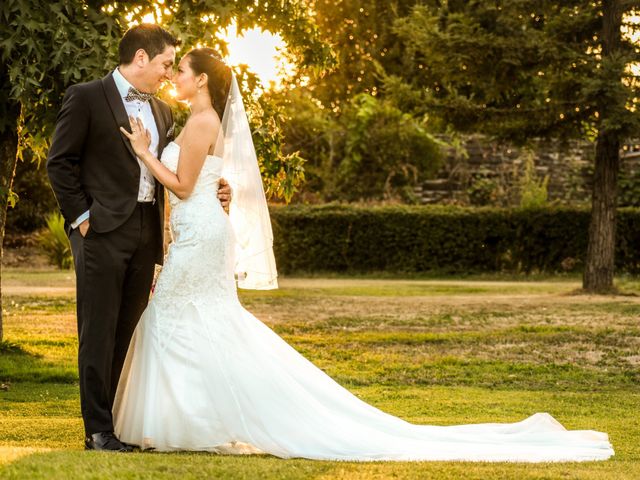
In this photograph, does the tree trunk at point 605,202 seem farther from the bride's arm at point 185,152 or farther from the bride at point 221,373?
the bride's arm at point 185,152

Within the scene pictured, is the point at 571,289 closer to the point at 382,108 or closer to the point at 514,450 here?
the point at 382,108

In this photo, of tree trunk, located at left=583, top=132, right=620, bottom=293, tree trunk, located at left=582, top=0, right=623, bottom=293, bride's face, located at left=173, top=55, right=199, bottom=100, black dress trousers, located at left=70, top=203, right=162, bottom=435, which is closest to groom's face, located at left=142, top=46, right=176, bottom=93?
bride's face, located at left=173, top=55, right=199, bottom=100

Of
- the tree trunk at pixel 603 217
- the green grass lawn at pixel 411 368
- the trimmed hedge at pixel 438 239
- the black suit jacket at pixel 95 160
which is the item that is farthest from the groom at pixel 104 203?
the trimmed hedge at pixel 438 239

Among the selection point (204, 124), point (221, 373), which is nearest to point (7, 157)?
point (204, 124)

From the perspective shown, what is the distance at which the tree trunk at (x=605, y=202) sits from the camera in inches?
838

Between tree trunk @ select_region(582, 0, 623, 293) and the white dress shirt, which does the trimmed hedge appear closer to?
tree trunk @ select_region(582, 0, 623, 293)

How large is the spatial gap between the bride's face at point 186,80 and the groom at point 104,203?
35 cm

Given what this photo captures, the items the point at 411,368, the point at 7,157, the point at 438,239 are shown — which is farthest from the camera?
the point at 438,239

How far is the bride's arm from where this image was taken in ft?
20.6

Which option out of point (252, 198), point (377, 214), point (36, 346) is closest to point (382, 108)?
point (377, 214)

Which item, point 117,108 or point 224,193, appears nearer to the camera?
point 117,108

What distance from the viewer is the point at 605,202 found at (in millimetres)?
21734

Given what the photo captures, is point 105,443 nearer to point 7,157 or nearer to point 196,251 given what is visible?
point 196,251

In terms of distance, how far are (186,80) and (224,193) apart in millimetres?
720
